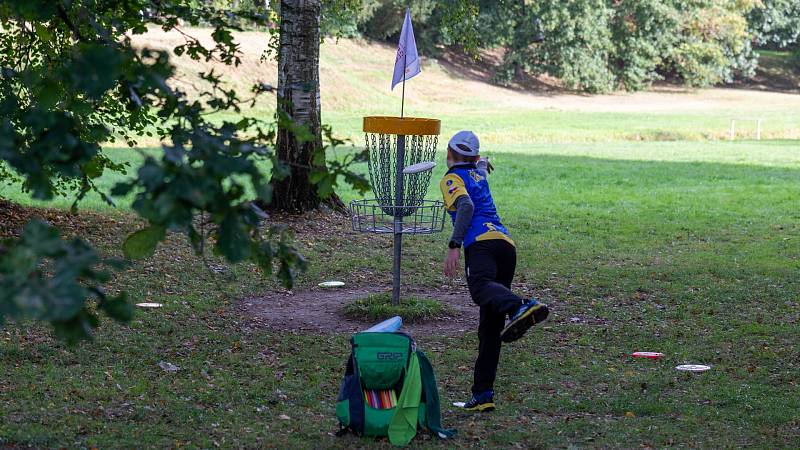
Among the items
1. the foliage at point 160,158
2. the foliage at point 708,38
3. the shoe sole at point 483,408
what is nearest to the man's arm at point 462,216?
the shoe sole at point 483,408

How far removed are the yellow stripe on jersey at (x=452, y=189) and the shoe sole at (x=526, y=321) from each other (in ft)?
3.13

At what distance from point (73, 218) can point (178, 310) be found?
13.6 feet

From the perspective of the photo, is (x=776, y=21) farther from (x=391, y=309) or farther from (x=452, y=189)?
(x=452, y=189)

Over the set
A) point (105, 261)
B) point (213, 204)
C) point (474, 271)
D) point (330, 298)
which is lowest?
point (330, 298)

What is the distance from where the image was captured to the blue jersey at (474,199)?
654cm

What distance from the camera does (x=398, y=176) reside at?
27.5 feet

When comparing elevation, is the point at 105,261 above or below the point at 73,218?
above

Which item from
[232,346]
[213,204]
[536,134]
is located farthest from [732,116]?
[213,204]

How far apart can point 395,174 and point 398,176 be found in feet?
0.91

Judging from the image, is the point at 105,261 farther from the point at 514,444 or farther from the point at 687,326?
the point at 687,326

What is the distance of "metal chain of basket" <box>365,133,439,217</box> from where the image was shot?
8.50 m

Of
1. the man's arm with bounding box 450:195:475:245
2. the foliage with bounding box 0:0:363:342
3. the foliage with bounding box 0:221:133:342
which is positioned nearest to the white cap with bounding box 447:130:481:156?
the man's arm with bounding box 450:195:475:245

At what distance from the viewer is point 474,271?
6.45 m

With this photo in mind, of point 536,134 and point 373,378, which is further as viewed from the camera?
point 536,134
